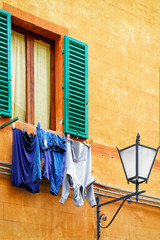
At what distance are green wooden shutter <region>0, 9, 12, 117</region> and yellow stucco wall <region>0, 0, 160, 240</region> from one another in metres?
0.33

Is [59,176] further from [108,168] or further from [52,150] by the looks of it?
[108,168]

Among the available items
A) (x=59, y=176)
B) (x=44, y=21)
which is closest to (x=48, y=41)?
(x=44, y=21)

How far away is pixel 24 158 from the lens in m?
11.1

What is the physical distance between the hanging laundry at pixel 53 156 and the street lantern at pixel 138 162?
1179 mm

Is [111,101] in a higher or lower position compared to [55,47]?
lower

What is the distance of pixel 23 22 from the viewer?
1212cm

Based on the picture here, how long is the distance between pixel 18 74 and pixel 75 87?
1027mm

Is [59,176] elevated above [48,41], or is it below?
below

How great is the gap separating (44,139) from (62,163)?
49 centimetres

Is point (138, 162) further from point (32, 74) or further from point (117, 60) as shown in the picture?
point (117, 60)

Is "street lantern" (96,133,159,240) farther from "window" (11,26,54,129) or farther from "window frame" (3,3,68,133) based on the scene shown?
"window" (11,26,54,129)

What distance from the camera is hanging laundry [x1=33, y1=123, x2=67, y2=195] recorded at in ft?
36.9

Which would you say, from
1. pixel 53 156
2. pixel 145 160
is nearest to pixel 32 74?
pixel 53 156

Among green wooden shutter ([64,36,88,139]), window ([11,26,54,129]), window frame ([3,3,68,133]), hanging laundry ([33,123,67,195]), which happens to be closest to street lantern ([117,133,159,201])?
hanging laundry ([33,123,67,195])
